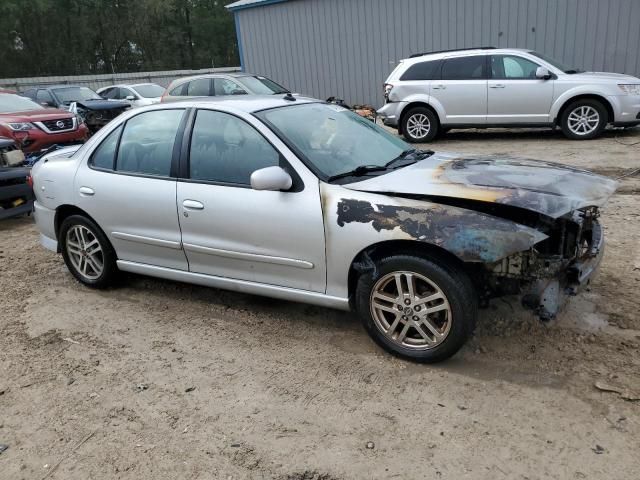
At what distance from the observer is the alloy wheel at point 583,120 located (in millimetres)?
10188

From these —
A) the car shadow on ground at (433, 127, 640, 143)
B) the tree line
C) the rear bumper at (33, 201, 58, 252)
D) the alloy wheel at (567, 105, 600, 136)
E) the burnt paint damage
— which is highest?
the tree line

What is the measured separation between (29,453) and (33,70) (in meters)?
42.8

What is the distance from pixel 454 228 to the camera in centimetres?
307

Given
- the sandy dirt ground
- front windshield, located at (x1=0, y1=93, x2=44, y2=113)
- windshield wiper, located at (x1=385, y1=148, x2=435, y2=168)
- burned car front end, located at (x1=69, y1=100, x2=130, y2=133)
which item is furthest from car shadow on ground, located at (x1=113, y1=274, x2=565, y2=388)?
burned car front end, located at (x1=69, y1=100, x2=130, y2=133)

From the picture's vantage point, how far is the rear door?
10875mm

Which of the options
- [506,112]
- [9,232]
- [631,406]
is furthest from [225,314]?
[506,112]

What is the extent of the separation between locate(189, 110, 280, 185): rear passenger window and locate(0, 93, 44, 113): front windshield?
8.64 meters

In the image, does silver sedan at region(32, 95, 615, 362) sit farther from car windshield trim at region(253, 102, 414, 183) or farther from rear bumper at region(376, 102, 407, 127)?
rear bumper at region(376, 102, 407, 127)

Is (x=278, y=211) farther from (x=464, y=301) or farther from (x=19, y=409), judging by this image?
(x=19, y=409)

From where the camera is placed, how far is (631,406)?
2877 millimetres

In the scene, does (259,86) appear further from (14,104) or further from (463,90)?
(14,104)

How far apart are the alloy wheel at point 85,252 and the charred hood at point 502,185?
2.44 meters

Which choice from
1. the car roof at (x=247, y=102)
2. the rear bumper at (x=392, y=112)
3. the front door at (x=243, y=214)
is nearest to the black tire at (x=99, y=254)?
the front door at (x=243, y=214)

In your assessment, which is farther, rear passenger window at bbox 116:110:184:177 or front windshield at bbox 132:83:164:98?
front windshield at bbox 132:83:164:98
